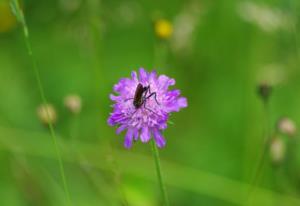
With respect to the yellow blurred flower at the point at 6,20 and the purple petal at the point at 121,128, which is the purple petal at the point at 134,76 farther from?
the yellow blurred flower at the point at 6,20

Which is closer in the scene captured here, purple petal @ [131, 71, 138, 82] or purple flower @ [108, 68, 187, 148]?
purple flower @ [108, 68, 187, 148]

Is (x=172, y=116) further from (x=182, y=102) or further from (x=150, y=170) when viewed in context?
(x=182, y=102)

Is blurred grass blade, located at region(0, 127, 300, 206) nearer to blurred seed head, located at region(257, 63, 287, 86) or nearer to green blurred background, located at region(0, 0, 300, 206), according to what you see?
green blurred background, located at region(0, 0, 300, 206)

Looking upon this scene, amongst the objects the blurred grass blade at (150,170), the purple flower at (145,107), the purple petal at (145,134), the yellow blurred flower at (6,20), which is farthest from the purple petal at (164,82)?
the yellow blurred flower at (6,20)

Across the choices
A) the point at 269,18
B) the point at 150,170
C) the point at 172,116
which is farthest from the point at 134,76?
the point at 172,116

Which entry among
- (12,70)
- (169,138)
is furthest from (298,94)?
(12,70)

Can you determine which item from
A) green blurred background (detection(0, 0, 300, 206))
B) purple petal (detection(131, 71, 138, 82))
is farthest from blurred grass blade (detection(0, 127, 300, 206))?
purple petal (detection(131, 71, 138, 82))

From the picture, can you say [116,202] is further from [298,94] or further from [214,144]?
[298,94]
